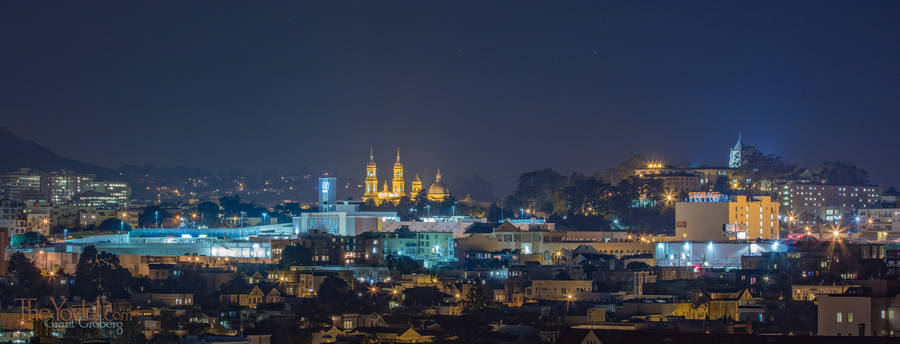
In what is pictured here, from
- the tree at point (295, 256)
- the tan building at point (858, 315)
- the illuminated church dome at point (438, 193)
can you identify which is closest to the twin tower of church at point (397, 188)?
the illuminated church dome at point (438, 193)

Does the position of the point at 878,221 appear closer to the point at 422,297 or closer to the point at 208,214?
the point at 208,214

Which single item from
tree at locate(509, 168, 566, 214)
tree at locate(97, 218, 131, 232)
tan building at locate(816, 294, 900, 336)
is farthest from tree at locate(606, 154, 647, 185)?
tan building at locate(816, 294, 900, 336)

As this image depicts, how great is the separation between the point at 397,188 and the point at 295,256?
1860 inches

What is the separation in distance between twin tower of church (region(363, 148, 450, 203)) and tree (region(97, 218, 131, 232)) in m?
18.4

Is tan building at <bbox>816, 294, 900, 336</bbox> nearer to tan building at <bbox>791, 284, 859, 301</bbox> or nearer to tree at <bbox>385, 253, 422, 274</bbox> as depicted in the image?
tan building at <bbox>791, 284, 859, 301</bbox>

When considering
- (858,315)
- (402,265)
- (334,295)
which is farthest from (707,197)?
(858,315)

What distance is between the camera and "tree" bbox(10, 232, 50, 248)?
252ft

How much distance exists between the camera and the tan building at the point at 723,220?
7388cm

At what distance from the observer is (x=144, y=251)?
234 feet

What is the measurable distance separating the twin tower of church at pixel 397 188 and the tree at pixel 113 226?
60.5ft

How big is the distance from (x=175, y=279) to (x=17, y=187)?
7804 cm

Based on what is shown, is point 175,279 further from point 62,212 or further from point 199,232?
point 62,212

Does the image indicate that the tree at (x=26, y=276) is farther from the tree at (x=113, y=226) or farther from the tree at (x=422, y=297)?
the tree at (x=113, y=226)

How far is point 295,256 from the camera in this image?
65500 millimetres
